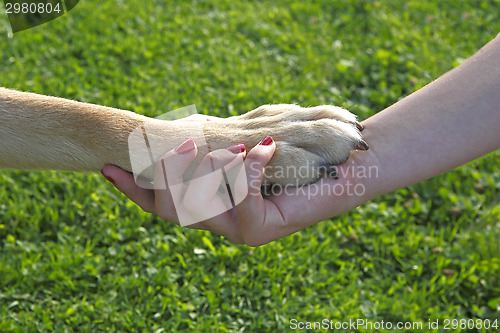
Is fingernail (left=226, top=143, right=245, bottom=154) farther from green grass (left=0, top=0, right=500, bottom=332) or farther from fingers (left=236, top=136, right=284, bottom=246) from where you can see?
green grass (left=0, top=0, right=500, bottom=332)

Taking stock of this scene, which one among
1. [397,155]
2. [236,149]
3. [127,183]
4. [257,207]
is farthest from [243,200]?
[397,155]

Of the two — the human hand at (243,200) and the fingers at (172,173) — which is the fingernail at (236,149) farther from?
the fingers at (172,173)

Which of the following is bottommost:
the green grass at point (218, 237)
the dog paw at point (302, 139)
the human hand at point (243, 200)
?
the green grass at point (218, 237)

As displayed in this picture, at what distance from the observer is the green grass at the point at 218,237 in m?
3.39

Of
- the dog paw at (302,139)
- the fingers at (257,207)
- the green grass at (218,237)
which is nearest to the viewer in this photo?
the fingers at (257,207)

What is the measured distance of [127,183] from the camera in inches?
105

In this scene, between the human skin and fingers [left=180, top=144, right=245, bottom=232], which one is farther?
the human skin

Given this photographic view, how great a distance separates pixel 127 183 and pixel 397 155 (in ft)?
4.26

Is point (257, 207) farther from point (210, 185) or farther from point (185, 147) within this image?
point (185, 147)

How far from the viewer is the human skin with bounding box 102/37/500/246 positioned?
8.68 ft

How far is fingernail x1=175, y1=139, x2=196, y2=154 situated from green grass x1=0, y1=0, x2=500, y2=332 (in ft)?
3.83

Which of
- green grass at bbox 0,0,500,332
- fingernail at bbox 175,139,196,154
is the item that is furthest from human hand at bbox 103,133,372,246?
green grass at bbox 0,0,500,332

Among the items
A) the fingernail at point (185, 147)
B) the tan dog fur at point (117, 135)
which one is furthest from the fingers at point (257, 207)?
the fingernail at point (185, 147)

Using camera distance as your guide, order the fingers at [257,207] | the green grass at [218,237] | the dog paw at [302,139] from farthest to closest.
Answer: the green grass at [218,237] < the dog paw at [302,139] < the fingers at [257,207]
